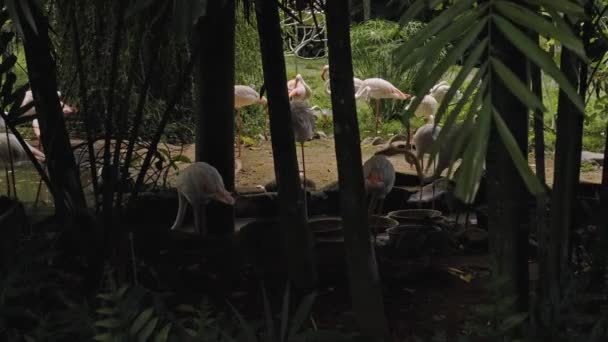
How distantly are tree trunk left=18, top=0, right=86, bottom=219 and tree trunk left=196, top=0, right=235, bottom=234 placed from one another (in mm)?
843

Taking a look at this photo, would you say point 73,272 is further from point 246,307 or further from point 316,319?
point 316,319

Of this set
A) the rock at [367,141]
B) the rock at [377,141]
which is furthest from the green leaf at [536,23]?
the rock at [367,141]

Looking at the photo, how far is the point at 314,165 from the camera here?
550 centimetres

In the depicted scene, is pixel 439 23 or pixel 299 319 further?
pixel 299 319

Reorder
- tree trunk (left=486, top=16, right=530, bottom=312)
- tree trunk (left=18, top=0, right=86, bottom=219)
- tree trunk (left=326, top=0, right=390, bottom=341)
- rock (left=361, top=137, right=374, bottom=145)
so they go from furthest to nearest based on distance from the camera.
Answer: rock (left=361, top=137, right=374, bottom=145) → tree trunk (left=18, top=0, right=86, bottom=219) → tree trunk (left=326, top=0, right=390, bottom=341) → tree trunk (left=486, top=16, right=530, bottom=312)

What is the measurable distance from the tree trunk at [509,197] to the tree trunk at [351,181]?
0.29m

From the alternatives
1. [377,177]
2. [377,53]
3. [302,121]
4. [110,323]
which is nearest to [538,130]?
[110,323]

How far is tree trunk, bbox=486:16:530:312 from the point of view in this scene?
123 cm

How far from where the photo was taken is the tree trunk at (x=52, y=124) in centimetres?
189

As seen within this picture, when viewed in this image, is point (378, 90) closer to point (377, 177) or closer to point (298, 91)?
point (298, 91)

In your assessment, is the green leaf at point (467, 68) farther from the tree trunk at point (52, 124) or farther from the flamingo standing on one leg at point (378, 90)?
the flamingo standing on one leg at point (378, 90)

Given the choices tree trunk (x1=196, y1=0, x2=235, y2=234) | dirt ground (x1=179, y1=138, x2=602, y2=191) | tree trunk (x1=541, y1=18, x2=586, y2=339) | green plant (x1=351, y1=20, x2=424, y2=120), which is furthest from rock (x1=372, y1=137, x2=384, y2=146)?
tree trunk (x1=541, y1=18, x2=586, y2=339)

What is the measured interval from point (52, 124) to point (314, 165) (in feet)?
11.9

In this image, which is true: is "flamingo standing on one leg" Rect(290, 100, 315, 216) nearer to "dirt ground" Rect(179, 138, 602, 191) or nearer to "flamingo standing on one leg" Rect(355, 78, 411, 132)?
"dirt ground" Rect(179, 138, 602, 191)
